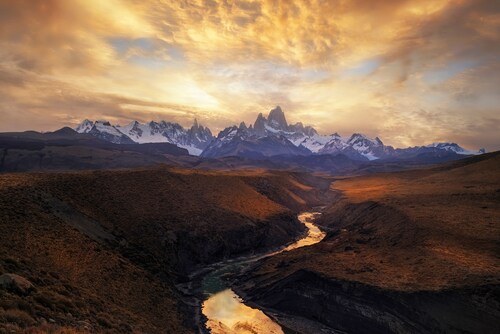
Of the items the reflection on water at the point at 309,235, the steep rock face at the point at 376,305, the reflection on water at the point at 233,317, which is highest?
the steep rock face at the point at 376,305

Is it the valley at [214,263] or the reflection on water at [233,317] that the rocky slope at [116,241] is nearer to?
the valley at [214,263]

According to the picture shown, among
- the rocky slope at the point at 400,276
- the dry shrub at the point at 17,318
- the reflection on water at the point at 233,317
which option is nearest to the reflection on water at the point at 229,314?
the reflection on water at the point at 233,317

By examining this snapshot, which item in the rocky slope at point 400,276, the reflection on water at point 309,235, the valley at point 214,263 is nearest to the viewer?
the valley at point 214,263

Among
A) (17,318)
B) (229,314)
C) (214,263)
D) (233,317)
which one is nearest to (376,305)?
(233,317)

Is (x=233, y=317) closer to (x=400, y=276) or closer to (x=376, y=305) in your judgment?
(x=376, y=305)

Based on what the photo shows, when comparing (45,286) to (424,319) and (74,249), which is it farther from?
(424,319)

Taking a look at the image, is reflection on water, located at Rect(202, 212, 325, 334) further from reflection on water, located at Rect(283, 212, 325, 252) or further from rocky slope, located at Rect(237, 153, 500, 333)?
reflection on water, located at Rect(283, 212, 325, 252)

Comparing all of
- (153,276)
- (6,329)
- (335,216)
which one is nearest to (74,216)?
(153,276)

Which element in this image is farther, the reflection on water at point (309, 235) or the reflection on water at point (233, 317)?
the reflection on water at point (309, 235)

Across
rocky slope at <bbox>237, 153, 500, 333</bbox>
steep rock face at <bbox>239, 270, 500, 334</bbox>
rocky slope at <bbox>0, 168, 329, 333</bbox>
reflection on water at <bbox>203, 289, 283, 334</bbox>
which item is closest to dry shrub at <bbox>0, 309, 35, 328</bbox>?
rocky slope at <bbox>0, 168, 329, 333</bbox>
